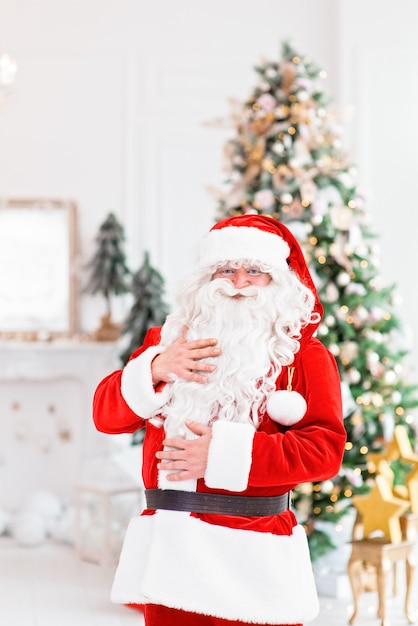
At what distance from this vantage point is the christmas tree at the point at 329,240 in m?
4.11

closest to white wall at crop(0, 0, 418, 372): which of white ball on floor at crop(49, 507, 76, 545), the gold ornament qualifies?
white ball on floor at crop(49, 507, 76, 545)

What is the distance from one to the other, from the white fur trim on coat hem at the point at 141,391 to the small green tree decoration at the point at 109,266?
3.32 m

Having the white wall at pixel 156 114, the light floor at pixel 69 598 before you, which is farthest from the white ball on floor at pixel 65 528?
the white wall at pixel 156 114

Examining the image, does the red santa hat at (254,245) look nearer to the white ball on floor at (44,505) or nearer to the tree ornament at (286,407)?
the tree ornament at (286,407)

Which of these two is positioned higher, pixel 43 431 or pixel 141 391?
pixel 141 391

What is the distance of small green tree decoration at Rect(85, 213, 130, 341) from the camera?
5.65 metres

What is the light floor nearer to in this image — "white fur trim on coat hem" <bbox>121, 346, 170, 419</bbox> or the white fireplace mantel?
the white fireplace mantel

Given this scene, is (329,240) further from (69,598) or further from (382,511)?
(69,598)

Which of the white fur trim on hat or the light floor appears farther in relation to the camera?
the light floor

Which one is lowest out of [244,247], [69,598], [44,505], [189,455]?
[69,598]

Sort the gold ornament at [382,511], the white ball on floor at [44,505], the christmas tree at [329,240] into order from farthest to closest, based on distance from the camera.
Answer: the white ball on floor at [44,505] → the christmas tree at [329,240] → the gold ornament at [382,511]

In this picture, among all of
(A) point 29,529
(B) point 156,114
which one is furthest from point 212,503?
(B) point 156,114

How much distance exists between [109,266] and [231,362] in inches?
138

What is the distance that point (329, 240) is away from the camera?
419cm
